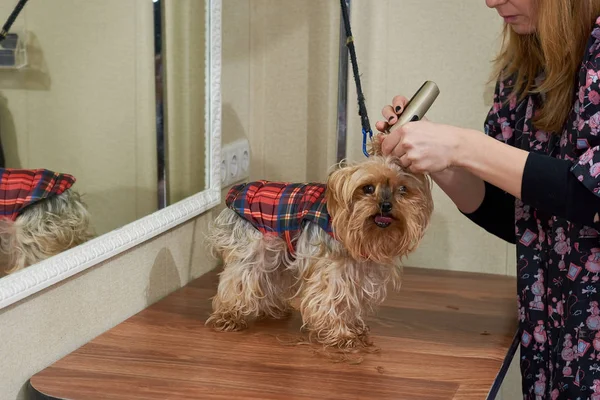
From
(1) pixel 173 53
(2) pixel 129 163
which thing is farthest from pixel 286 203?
(1) pixel 173 53

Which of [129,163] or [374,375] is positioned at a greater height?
[129,163]

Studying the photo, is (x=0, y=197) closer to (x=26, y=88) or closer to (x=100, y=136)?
(x=26, y=88)

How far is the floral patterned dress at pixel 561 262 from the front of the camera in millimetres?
1269

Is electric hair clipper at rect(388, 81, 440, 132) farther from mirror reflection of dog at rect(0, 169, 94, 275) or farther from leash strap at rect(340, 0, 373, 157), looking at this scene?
mirror reflection of dog at rect(0, 169, 94, 275)

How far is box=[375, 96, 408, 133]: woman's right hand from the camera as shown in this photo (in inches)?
58.2

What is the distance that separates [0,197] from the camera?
1.24m

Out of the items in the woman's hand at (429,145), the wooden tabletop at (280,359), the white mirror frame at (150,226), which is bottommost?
the wooden tabletop at (280,359)

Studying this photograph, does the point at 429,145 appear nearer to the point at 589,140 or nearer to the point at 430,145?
the point at 430,145

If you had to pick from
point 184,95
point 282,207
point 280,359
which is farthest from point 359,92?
point 280,359

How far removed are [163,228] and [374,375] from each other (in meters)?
0.56

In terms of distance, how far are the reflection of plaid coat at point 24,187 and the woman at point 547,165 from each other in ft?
1.77

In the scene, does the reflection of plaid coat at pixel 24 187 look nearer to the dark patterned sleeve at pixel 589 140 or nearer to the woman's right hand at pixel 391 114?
the woman's right hand at pixel 391 114

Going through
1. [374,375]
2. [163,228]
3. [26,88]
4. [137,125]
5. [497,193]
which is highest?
[26,88]

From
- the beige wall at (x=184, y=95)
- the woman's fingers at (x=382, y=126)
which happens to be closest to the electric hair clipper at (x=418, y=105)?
the woman's fingers at (x=382, y=126)
